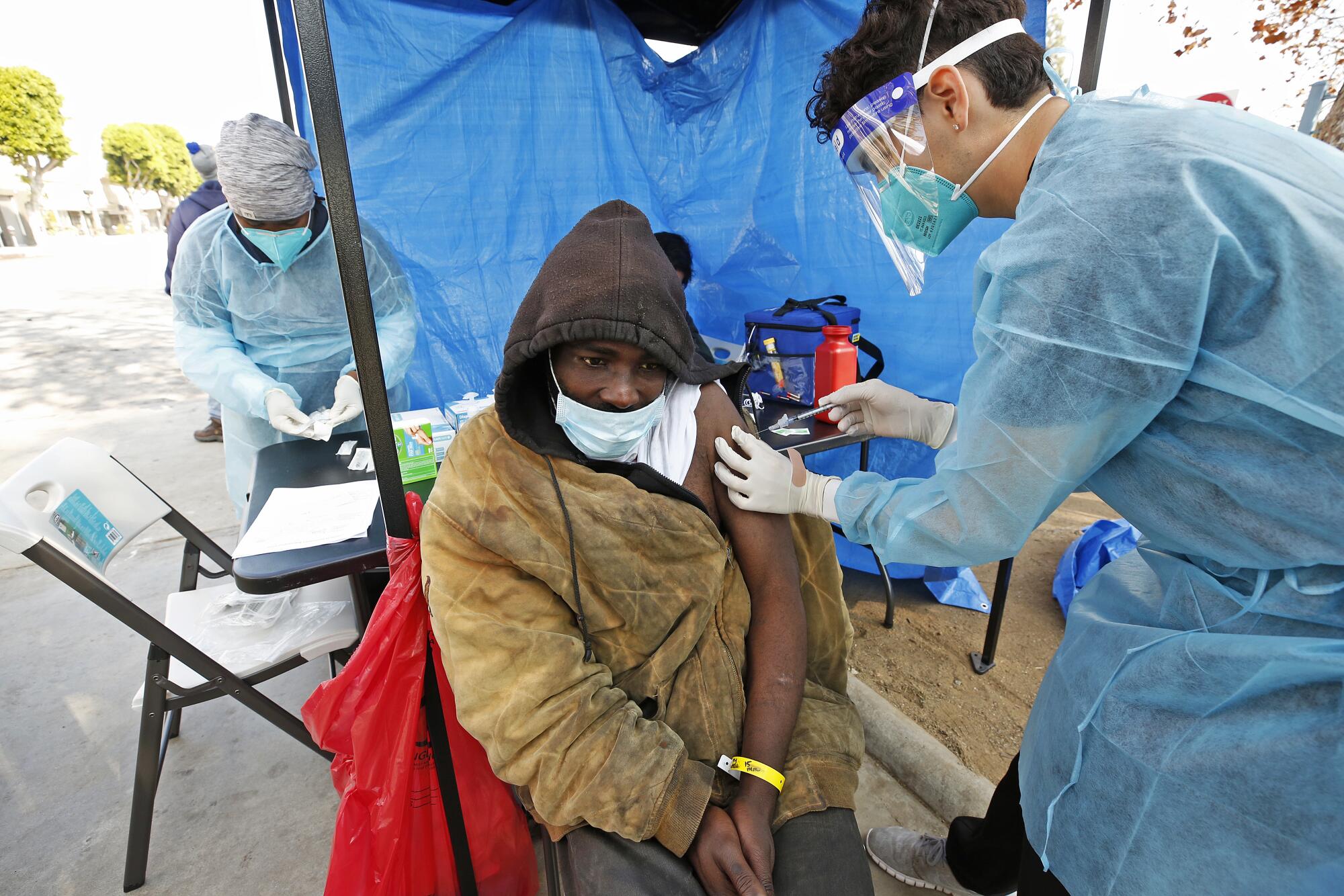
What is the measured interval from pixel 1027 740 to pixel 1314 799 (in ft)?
1.34

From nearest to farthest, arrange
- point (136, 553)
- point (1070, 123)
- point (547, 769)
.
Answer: point (1070, 123), point (547, 769), point (136, 553)

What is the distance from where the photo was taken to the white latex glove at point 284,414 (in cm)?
211

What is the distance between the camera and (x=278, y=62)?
2.88 m

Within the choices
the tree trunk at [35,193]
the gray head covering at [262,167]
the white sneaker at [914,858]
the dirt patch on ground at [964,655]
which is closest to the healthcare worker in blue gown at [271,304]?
the gray head covering at [262,167]

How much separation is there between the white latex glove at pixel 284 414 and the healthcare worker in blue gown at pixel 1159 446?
194cm

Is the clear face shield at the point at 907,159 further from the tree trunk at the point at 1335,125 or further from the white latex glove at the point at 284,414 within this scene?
the tree trunk at the point at 1335,125

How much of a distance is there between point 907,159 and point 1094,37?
1478mm

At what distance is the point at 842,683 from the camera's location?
1.50 metres

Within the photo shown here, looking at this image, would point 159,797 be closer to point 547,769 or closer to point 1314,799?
point 547,769

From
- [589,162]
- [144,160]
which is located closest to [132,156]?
[144,160]

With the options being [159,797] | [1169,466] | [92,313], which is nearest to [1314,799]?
[1169,466]

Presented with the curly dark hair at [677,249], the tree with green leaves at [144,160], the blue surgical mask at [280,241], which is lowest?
the curly dark hair at [677,249]

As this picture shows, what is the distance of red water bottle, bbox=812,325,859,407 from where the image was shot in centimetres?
246

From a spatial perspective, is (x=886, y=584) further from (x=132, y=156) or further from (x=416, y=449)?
(x=132, y=156)
